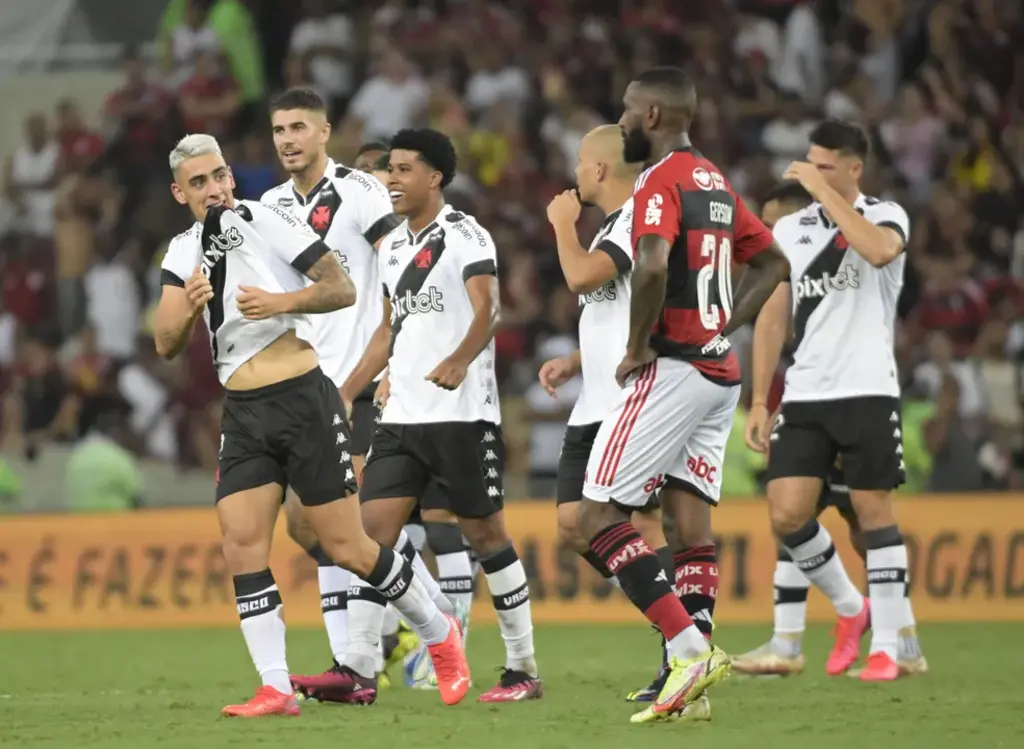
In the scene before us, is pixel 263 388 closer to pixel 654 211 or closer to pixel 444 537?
pixel 654 211

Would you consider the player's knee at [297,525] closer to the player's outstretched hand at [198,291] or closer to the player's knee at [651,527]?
the player's knee at [651,527]

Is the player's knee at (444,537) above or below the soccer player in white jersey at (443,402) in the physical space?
below

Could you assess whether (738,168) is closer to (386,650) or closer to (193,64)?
(193,64)

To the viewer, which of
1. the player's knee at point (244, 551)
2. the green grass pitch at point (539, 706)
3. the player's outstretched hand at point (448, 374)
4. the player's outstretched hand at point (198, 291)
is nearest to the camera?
the green grass pitch at point (539, 706)

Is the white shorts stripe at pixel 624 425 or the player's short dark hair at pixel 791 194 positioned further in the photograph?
the player's short dark hair at pixel 791 194

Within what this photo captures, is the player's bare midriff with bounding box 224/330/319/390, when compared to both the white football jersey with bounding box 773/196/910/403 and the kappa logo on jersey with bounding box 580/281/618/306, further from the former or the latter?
the white football jersey with bounding box 773/196/910/403

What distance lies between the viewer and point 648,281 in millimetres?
7473

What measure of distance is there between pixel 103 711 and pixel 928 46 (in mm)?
14776

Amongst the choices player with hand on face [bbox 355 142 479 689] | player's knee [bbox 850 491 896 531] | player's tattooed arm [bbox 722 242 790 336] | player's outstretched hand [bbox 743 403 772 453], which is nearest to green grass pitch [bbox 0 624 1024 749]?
player with hand on face [bbox 355 142 479 689]

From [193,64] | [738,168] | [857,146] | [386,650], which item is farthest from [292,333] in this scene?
[193,64]

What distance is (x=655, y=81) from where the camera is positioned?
7.84 m

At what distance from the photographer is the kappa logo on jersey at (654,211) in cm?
757

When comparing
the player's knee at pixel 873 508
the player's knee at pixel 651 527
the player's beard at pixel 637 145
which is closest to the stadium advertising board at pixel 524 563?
the player's knee at pixel 873 508

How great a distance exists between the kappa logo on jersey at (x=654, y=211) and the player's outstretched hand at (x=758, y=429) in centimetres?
279
